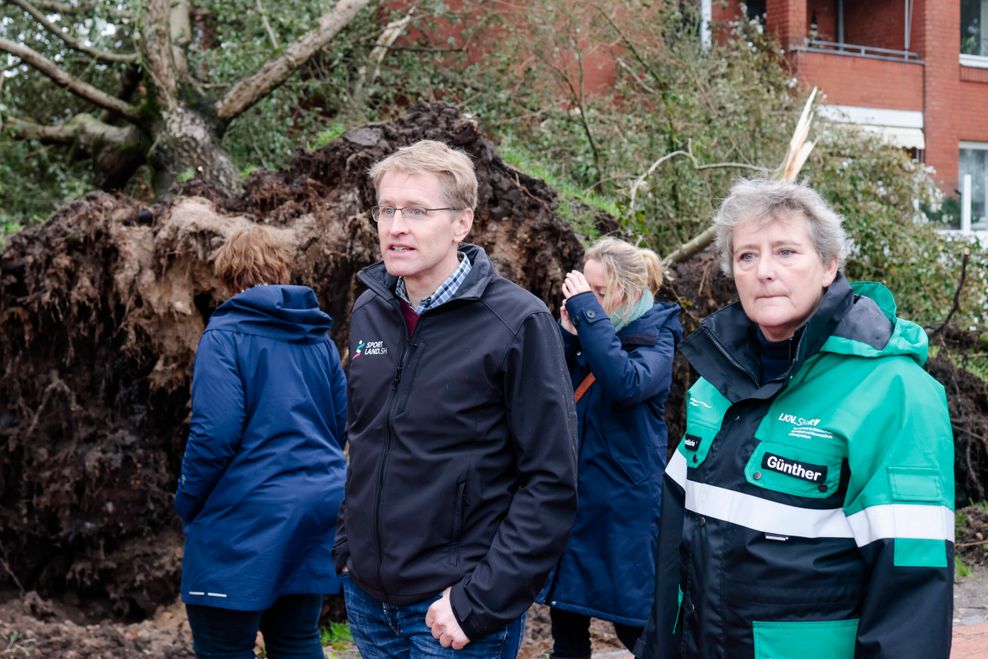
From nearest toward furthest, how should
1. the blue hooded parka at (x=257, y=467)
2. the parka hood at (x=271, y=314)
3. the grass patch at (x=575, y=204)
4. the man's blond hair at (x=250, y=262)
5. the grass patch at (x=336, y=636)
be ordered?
1. the blue hooded parka at (x=257, y=467)
2. the parka hood at (x=271, y=314)
3. the man's blond hair at (x=250, y=262)
4. the grass patch at (x=336, y=636)
5. the grass patch at (x=575, y=204)

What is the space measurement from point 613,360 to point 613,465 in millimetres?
476

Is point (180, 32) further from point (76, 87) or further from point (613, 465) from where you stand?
point (613, 465)

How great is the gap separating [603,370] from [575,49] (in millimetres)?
7913

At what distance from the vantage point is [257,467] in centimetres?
383

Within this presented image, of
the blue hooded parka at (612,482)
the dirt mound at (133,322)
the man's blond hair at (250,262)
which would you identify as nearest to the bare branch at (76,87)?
the dirt mound at (133,322)

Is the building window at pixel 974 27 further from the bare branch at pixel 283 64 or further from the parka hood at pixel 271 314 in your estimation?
the parka hood at pixel 271 314

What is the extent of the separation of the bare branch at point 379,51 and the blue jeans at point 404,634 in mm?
9004

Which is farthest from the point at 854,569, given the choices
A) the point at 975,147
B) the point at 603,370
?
the point at 975,147

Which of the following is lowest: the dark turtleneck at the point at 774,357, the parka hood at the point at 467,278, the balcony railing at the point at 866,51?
the dark turtleneck at the point at 774,357

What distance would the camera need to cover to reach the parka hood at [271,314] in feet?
12.7

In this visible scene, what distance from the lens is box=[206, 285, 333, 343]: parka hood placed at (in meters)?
3.88

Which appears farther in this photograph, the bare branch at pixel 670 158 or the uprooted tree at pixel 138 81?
the uprooted tree at pixel 138 81

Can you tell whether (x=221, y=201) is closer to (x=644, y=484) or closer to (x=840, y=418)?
(x=644, y=484)

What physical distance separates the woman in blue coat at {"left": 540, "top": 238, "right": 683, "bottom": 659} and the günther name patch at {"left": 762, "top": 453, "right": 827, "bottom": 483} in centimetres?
173
